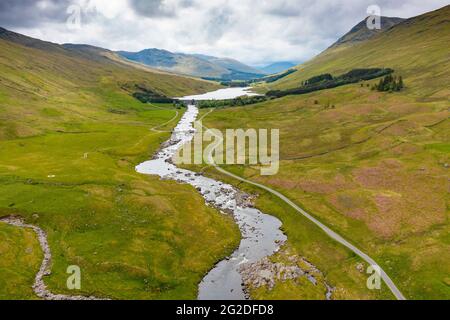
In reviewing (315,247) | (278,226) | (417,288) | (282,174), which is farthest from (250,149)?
(417,288)

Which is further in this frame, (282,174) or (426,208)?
(282,174)

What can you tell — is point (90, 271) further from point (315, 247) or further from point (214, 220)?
point (315, 247)

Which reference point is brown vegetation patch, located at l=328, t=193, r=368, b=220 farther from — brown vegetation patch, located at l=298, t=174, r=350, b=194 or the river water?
the river water

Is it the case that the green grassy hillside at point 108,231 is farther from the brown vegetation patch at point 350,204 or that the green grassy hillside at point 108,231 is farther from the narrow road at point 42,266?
the brown vegetation patch at point 350,204

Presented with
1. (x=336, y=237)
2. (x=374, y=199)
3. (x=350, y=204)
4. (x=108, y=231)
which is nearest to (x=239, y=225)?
(x=336, y=237)

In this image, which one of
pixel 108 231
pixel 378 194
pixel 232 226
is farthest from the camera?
pixel 378 194

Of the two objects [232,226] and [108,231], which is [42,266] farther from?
[232,226]

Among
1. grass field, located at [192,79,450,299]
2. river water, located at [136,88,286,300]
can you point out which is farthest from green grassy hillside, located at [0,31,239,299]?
grass field, located at [192,79,450,299]
